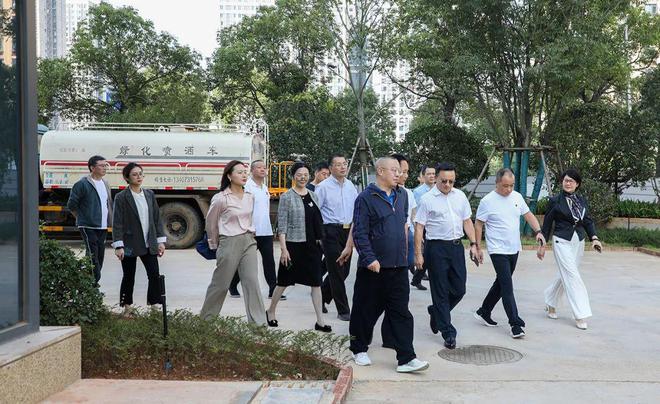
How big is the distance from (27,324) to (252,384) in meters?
1.51

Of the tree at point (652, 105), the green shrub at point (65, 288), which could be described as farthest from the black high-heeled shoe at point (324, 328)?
the tree at point (652, 105)

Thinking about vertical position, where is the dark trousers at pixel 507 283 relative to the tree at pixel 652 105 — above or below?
below

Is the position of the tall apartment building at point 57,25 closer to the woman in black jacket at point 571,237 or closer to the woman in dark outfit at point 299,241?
the woman in dark outfit at point 299,241

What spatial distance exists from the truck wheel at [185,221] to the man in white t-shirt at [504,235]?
8.73 meters

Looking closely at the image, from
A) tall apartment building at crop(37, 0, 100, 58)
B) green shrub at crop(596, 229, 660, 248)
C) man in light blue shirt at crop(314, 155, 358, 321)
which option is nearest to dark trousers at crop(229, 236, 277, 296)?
man in light blue shirt at crop(314, 155, 358, 321)

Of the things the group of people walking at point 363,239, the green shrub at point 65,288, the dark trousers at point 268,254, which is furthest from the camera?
the dark trousers at point 268,254

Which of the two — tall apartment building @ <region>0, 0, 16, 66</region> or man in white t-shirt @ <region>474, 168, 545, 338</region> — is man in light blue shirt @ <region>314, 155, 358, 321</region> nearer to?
man in white t-shirt @ <region>474, 168, 545, 338</region>

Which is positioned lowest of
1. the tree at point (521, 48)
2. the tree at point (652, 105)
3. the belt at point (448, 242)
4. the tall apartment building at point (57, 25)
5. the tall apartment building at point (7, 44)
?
the belt at point (448, 242)

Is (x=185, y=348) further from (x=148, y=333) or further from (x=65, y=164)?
(x=65, y=164)

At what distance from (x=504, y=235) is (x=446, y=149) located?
12.5 meters

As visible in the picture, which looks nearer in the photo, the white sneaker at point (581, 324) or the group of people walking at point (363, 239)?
the group of people walking at point (363, 239)

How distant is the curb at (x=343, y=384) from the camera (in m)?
4.18

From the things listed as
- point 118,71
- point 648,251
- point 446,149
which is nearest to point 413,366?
point 648,251

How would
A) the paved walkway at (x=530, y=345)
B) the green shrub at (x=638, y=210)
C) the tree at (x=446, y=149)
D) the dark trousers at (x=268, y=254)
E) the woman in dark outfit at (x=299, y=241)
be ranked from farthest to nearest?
the tree at (x=446, y=149) < the green shrub at (x=638, y=210) < the dark trousers at (x=268, y=254) < the woman in dark outfit at (x=299, y=241) < the paved walkway at (x=530, y=345)
